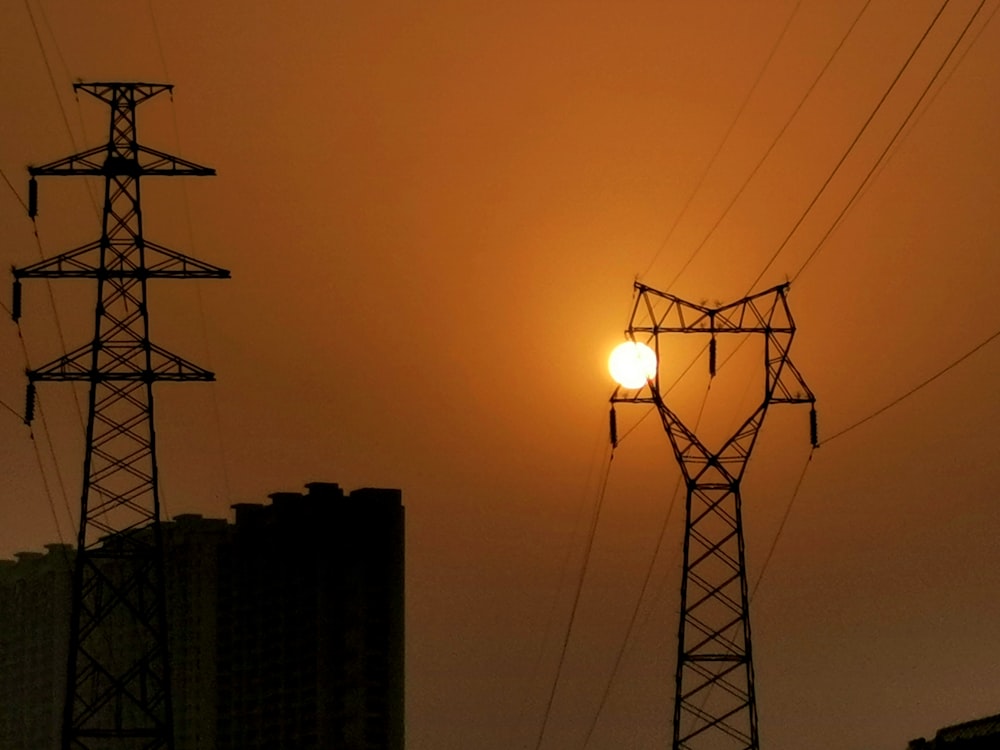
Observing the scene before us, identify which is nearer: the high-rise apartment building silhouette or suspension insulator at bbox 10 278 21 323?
suspension insulator at bbox 10 278 21 323

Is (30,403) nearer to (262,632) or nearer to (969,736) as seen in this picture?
(969,736)

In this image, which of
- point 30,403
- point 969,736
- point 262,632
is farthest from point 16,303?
point 262,632

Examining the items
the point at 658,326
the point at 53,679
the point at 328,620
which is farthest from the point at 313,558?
the point at 658,326

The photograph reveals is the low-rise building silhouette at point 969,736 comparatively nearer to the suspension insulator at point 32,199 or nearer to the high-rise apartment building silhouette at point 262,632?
the suspension insulator at point 32,199

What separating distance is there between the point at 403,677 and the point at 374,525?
11450 millimetres

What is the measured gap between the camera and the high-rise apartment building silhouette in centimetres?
12594

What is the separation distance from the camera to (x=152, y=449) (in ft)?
130

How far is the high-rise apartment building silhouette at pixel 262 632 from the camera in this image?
126 m

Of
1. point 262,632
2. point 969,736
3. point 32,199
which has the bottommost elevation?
point 969,736

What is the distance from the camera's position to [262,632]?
13162 centimetres

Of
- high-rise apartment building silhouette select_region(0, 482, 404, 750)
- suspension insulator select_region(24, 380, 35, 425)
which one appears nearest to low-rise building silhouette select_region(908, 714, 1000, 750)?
suspension insulator select_region(24, 380, 35, 425)

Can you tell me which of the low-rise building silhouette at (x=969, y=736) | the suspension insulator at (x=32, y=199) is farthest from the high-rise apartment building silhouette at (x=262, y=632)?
the suspension insulator at (x=32, y=199)

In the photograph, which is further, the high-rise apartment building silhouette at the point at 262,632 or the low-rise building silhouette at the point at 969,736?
the high-rise apartment building silhouette at the point at 262,632

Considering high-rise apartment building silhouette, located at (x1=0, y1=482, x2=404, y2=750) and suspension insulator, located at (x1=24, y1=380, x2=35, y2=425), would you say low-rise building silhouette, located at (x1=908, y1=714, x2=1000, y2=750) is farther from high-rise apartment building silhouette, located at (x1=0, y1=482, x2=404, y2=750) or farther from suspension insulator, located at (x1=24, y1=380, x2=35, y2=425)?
high-rise apartment building silhouette, located at (x1=0, y1=482, x2=404, y2=750)
